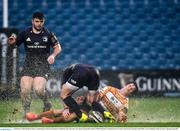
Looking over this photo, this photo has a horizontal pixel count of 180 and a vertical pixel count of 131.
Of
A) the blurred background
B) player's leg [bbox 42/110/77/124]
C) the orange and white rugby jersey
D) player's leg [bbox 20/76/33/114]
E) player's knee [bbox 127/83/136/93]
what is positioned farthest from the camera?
the blurred background

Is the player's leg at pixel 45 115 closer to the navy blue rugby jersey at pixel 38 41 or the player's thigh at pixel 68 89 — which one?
the player's thigh at pixel 68 89

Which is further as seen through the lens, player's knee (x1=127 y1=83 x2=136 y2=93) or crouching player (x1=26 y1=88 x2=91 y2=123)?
player's knee (x1=127 y1=83 x2=136 y2=93)

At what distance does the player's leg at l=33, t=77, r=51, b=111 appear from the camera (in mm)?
9359

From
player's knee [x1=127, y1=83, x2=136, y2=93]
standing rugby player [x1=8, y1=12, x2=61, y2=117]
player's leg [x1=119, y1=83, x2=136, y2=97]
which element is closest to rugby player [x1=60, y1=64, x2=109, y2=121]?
standing rugby player [x1=8, y1=12, x2=61, y2=117]

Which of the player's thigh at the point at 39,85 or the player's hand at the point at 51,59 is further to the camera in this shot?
the player's thigh at the point at 39,85

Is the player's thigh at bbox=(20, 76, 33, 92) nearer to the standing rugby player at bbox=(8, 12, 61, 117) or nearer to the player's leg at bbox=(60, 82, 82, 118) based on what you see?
the standing rugby player at bbox=(8, 12, 61, 117)

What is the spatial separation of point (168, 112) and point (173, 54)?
3.25m

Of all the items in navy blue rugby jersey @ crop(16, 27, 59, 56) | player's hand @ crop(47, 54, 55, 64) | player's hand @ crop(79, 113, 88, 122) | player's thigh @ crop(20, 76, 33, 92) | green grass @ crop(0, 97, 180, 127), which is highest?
navy blue rugby jersey @ crop(16, 27, 59, 56)

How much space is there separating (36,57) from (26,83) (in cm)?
31

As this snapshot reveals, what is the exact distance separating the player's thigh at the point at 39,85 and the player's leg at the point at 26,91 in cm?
6

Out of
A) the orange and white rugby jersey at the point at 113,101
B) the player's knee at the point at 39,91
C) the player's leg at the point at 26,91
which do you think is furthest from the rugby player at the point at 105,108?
the player's knee at the point at 39,91

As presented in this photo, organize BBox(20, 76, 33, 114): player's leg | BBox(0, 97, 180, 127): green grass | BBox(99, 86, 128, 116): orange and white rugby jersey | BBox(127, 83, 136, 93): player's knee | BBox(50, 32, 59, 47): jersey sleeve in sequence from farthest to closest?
BBox(127, 83, 136, 93): player's knee, BBox(50, 32, 59, 47): jersey sleeve, BBox(20, 76, 33, 114): player's leg, BBox(99, 86, 128, 116): orange and white rugby jersey, BBox(0, 97, 180, 127): green grass

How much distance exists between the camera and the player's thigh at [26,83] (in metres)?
9.42

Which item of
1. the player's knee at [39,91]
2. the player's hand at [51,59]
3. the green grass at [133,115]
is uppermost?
the player's hand at [51,59]
